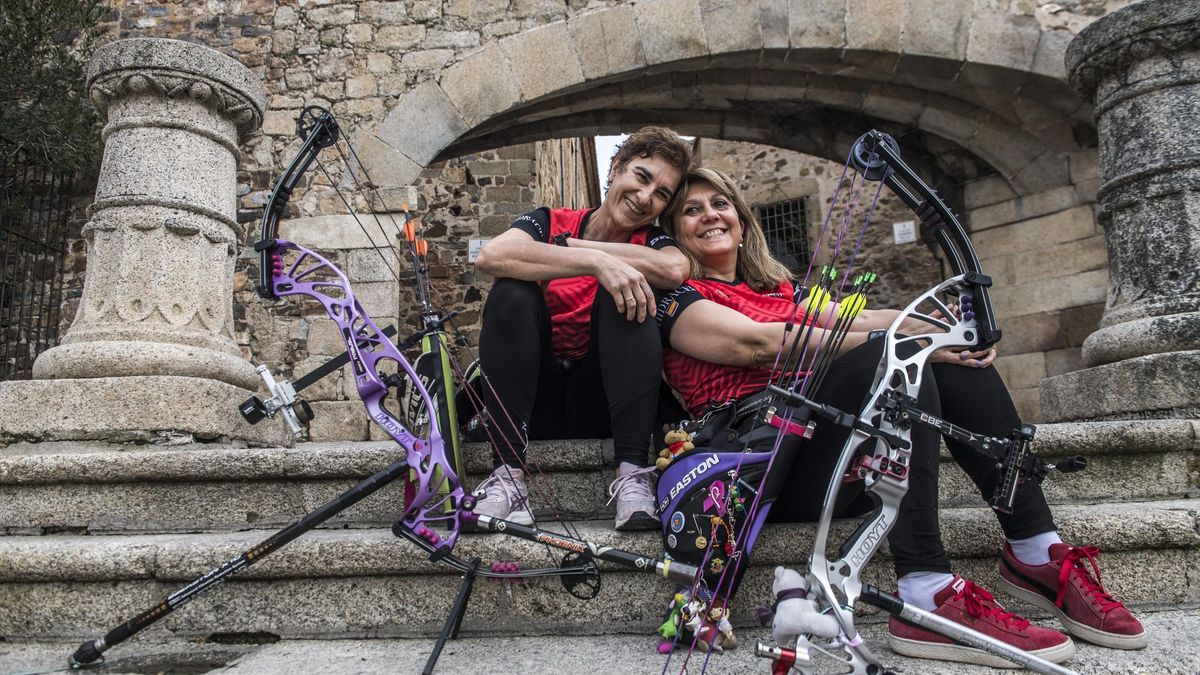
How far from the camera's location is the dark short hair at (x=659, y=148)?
2.17 meters

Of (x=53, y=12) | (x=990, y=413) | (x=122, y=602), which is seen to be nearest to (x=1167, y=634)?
(x=990, y=413)

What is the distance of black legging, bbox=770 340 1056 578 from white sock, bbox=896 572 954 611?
0.01 metres

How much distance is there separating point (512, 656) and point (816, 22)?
4.88 m

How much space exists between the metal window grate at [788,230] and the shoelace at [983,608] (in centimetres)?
1023

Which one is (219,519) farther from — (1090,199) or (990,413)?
(1090,199)

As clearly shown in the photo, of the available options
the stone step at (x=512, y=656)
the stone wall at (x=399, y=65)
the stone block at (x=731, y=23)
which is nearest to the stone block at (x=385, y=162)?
the stone wall at (x=399, y=65)

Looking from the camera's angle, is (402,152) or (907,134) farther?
(907,134)

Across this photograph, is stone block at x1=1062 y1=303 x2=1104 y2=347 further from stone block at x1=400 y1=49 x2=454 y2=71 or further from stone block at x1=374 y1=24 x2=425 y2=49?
stone block at x1=374 y1=24 x2=425 y2=49

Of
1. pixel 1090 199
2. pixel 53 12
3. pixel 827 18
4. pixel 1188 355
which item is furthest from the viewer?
pixel 53 12

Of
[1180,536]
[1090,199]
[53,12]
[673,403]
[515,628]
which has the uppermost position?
[53,12]

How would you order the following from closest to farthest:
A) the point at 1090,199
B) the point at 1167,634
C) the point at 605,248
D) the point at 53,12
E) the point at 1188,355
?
the point at 1167,634
the point at 605,248
the point at 1188,355
the point at 1090,199
the point at 53,12

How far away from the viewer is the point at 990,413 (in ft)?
5.45

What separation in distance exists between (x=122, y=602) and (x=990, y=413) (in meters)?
1.94

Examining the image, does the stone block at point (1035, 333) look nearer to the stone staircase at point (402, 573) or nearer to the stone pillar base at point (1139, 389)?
the stone pillar base at point (1139, 389)
